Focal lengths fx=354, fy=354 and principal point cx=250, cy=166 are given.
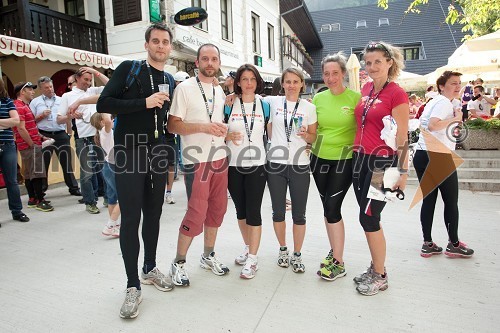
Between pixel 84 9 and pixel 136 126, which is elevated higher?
pixel 84 9

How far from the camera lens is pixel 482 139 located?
691 centimetres

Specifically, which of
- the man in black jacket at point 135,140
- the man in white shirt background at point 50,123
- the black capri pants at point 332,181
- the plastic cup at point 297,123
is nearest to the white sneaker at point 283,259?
the black capri pants at point 332,181

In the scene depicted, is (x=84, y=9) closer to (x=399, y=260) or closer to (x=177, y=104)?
(x=177, y=104)

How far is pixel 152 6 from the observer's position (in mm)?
9438

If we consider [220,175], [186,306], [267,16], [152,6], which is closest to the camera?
[186,306]

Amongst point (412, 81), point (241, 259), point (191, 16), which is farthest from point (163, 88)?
point (412, 81)

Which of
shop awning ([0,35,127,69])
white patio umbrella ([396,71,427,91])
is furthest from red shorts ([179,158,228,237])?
white patio umbrella ([396,71,427,91])

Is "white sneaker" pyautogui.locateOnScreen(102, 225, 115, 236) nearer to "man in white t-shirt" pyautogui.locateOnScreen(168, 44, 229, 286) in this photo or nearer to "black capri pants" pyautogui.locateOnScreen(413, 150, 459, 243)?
"man in white t-shirt" pyautogui.locateOnScreen(168, 44, 229, 286)

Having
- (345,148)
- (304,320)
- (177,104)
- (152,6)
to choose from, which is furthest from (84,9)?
(304,320)

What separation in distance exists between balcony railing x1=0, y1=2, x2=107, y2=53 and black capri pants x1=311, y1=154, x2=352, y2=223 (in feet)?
27.4

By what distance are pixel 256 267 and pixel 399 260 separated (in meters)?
1.38

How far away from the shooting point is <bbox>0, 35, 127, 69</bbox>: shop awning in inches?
230

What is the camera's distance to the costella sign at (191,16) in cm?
895

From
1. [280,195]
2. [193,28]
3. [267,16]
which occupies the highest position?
[267,16]
